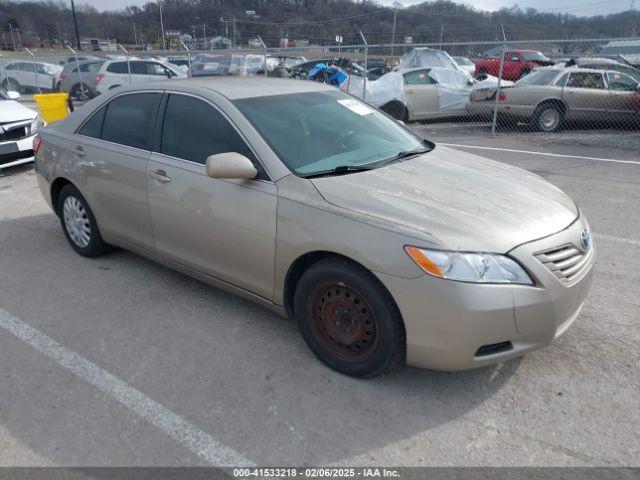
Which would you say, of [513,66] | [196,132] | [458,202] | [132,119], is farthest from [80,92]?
[458,202]

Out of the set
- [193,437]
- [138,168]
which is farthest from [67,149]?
[193,437]

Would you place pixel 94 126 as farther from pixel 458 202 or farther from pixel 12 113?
pixel 12 113

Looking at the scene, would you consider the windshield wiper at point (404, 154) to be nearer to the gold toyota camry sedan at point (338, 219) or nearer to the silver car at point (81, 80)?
the gold toyota camry sedan at point (338, 219)

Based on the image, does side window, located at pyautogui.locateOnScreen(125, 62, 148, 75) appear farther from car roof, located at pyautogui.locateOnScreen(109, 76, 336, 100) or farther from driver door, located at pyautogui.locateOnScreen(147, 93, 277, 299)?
driver door, located at pyautogui.locateOnScreen(147, 93, 277, 299)

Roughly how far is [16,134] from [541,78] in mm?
10235

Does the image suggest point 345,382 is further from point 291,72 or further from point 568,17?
point 568,17

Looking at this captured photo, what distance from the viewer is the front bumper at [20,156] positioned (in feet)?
25.4

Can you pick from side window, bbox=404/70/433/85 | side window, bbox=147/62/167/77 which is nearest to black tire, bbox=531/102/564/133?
side window, bbox=404/70/433/85

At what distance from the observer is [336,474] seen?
234 cm

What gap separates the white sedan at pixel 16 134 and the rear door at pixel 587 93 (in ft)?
33.7

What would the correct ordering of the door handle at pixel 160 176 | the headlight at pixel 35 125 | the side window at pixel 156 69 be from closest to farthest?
the door handle at pixel 160 176, the headlight at pixel 35 125, the side window at pixel 156 69

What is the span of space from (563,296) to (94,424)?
2.51 metres

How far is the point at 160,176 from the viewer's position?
370 centimetres

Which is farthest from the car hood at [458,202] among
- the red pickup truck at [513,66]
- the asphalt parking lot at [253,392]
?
the red pickup truck at [513,66]
